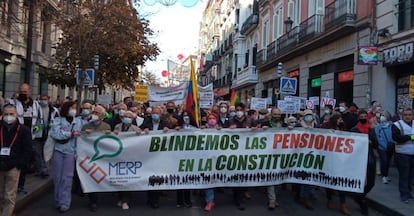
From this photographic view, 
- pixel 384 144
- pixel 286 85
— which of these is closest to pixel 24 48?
pixel 286 85

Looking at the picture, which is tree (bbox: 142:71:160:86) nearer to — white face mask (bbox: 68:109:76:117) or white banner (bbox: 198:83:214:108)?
white banner (bbox: 198:83:214:108)

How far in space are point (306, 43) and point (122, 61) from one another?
9.36 meters

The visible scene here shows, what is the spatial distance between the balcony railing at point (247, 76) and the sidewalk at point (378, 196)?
1086 inches

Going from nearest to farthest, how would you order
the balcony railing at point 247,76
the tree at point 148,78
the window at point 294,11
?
the window at point 294,11, the balcony railing at point 247,76, the tree at point 148,78

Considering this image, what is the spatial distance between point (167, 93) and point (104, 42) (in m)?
6.05

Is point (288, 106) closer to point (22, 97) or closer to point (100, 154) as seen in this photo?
point (100, 154)

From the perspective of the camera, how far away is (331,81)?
2148cm

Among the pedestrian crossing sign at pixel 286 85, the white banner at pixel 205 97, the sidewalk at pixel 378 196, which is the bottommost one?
the sidewalk at pixel 378 196

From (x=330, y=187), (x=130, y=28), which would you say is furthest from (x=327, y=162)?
(x=130, y=28)

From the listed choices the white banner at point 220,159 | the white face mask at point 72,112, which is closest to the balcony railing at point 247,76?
the white banner at point 220,159

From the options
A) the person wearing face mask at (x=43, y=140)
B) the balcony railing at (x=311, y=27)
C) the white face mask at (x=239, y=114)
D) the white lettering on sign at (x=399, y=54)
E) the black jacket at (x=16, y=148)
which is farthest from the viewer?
the balcony railing at (x=311, y=27)

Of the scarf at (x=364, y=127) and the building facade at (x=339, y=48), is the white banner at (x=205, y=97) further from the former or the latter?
the scarf at (x=364, y=127)

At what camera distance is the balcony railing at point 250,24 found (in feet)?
125

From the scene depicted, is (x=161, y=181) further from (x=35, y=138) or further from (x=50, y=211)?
(x=35, y=138)
